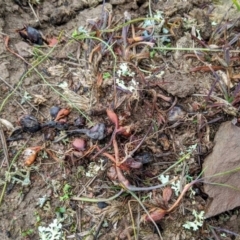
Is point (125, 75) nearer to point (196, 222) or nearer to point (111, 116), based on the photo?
point (111, 116)

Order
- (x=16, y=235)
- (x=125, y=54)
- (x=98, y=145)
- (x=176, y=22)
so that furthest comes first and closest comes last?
(x=176, y=22) < (x=125, y=54) < (x=98, y=145) < (x=16, y=235)

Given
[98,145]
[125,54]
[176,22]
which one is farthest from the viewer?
[176,22]

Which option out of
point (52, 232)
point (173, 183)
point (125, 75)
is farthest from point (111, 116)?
point (52, 232)

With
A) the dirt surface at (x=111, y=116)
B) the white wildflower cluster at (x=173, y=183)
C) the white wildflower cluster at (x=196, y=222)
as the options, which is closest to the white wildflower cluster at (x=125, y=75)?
the dirt surface at (x=111, y=116)

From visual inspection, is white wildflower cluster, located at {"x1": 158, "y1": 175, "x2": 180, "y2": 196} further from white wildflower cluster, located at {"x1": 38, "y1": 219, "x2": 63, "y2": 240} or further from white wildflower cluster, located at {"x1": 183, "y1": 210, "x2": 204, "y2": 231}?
white wildflower cluster, located at {"x1": 38, "y1": 219, "x2": 63, "y2": 240}

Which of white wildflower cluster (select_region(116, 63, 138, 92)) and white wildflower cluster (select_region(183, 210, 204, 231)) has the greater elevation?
white wildflower cluster (select_region(116, 63, 138, 92))

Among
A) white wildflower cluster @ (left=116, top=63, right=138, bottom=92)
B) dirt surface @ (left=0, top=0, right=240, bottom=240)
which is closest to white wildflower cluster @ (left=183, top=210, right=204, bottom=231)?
dirt surface @ (left=0, top=0, right=240, bottom=240)

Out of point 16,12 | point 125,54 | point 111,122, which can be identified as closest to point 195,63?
point 125,54

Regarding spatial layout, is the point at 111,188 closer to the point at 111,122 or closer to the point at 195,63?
the point at 111,122

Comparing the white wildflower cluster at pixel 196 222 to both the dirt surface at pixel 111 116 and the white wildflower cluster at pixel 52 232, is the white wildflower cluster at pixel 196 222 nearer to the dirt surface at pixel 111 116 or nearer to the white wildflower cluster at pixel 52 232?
the dirt surface at pixel 111 116
